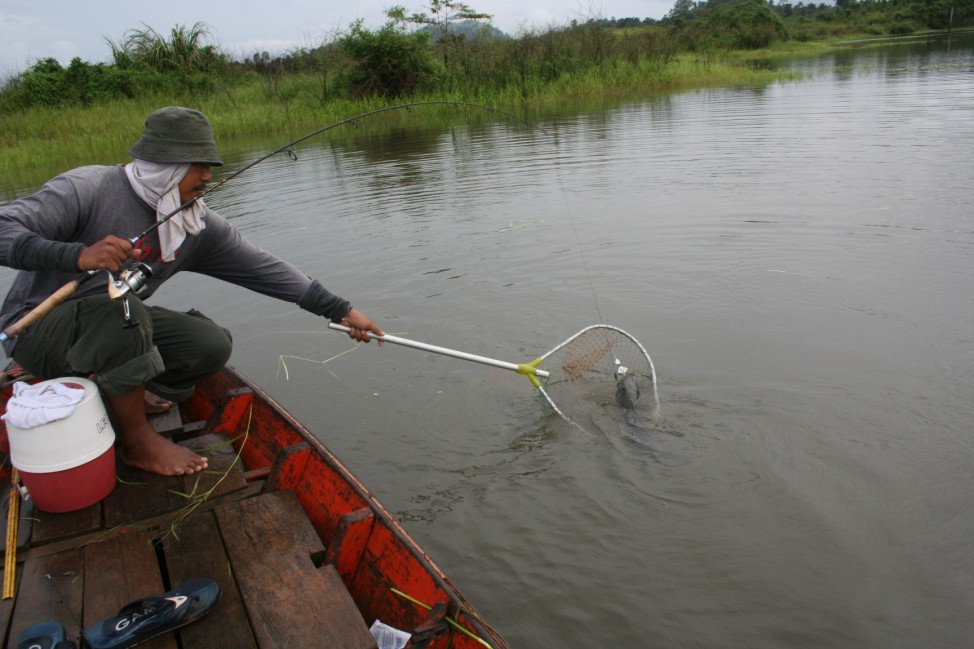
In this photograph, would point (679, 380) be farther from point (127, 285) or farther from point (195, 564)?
point (127, 285)

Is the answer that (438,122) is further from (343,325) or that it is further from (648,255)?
(343,325)

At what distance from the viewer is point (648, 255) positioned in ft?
23.4

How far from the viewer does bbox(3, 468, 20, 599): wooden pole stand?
2.46 meters

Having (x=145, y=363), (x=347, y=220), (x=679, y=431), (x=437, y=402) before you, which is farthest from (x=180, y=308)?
(x=679, y=431)

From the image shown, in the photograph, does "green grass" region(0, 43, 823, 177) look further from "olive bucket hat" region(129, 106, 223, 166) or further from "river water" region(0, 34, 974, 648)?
"olive bucket hat" region(129, 106, 223, 166)

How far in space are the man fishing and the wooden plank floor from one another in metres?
0.24

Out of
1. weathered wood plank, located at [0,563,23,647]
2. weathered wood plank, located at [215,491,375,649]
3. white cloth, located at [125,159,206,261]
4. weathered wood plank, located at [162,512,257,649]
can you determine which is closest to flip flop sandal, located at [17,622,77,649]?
weathered wood plank, located at [0,563,23,647]

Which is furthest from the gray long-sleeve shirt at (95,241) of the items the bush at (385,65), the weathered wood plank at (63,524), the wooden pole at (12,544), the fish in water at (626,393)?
the bush at (385,65)

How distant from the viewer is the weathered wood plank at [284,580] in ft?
7.23

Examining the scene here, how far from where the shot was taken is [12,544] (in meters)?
2.65

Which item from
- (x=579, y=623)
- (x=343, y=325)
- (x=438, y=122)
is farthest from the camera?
(x=438, y=122)

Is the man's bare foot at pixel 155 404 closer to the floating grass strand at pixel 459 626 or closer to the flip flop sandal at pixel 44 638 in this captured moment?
the flip flop sandal at pixel 44 638

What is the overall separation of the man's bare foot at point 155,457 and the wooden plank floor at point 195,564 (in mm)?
40

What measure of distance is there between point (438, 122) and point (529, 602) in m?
17.5
